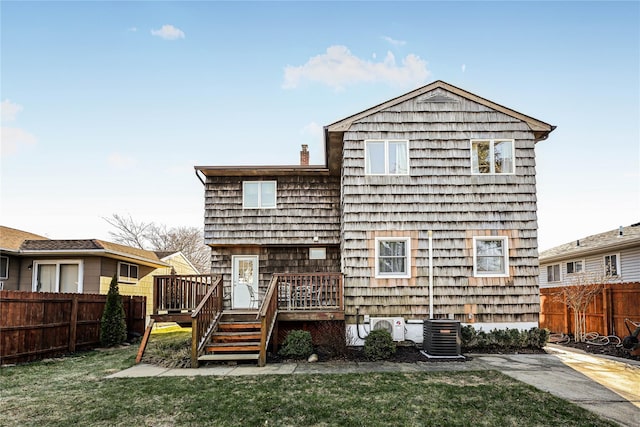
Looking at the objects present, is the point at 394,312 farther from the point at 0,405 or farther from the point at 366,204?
the point at 0,405

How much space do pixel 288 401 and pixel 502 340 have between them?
253 inches

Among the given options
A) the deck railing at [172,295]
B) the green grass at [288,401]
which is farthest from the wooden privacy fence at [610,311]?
the deck railing at [172,295]

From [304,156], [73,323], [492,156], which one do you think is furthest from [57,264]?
[492,156]

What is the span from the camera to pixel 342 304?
392 inches

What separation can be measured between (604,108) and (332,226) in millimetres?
8993

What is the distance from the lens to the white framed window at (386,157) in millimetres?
10875

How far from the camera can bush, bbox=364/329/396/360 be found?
9.02 metres

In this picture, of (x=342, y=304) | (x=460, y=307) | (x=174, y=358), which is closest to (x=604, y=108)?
(x=460, y=307)

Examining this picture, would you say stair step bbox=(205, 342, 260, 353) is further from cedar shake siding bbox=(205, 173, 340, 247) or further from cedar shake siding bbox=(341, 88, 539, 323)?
cedar shake siding bbox=(205, 173, 340, 247)

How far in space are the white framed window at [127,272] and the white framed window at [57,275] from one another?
1.53 meters

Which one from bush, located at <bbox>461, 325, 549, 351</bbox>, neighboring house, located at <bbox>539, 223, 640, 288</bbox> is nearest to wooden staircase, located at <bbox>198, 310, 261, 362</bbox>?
bush, located at <bbox>461, 325, 549, 351</bbox>

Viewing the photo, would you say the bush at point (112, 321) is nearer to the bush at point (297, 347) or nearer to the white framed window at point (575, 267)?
the bush at point (297, 347)

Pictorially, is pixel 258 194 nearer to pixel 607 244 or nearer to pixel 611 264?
pixel 607 244

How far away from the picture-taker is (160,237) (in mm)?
36688
